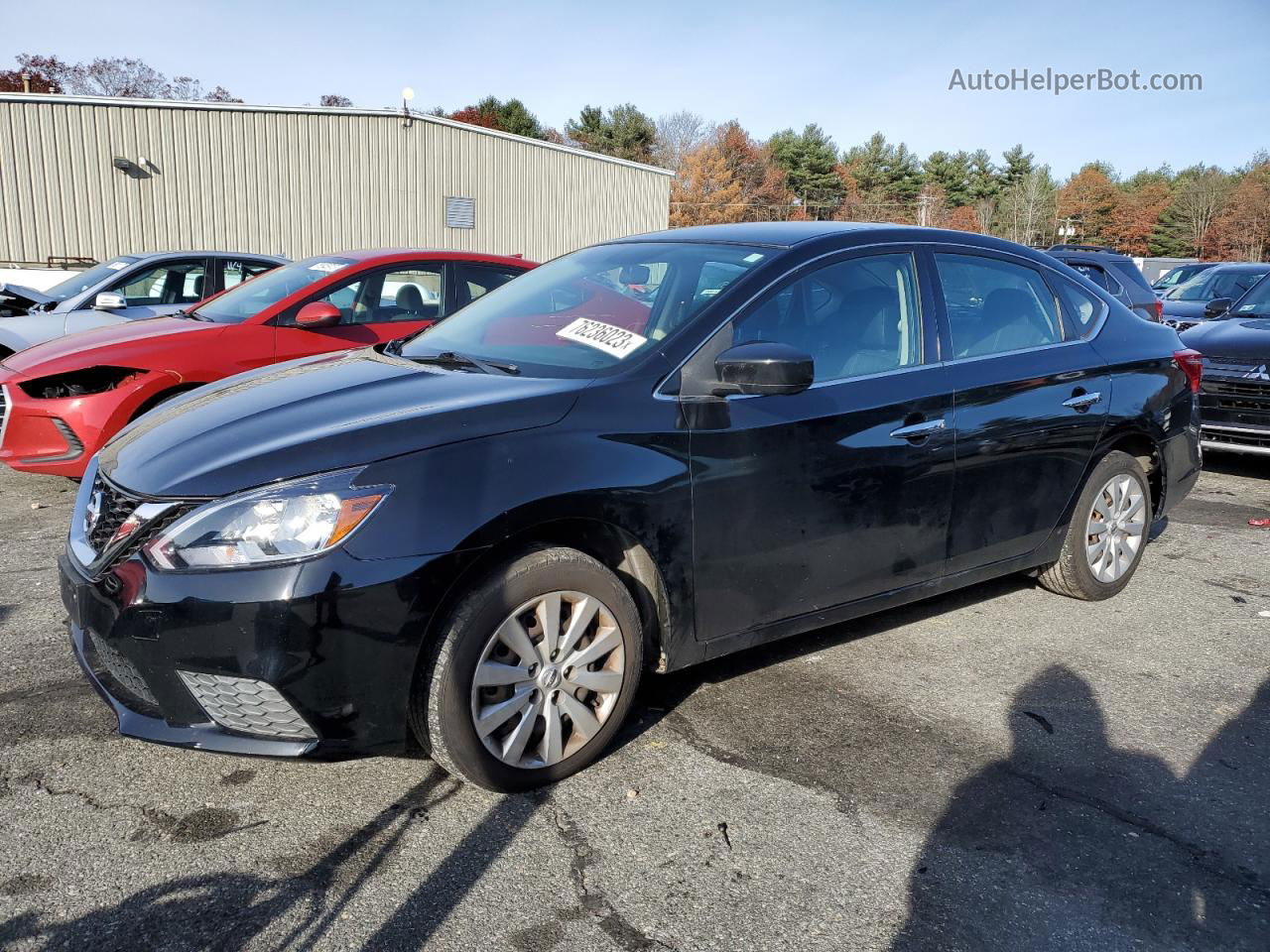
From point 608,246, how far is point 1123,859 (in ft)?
9.78

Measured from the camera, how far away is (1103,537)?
185 inches

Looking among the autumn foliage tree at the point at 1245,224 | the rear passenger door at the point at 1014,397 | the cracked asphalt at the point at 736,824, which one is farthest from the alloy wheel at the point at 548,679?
the autumn foliage tree at the point at 1245,224

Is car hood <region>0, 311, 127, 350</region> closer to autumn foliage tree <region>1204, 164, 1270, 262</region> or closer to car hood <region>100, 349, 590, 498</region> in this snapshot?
car hood <region>100, 349, 590, 498</region>

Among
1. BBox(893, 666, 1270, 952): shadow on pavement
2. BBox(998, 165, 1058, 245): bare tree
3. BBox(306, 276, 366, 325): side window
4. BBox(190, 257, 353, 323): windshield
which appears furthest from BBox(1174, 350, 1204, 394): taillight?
BBox(998, 165, 1058, 245): bare tree

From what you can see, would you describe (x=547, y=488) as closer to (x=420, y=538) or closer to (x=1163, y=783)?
(x=420, y=538)

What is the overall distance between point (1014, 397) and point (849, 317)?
860 mm

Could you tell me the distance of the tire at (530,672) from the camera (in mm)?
2773

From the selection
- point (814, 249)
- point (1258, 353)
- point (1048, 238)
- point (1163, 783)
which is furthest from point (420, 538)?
point (1048, 238)

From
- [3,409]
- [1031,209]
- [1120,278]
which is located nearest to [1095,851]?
[3,409]

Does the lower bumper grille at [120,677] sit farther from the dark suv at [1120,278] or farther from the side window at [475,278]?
the dark suv at [1120,278]

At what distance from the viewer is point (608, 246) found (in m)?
4.36

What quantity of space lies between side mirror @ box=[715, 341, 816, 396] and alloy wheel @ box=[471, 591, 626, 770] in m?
0.81

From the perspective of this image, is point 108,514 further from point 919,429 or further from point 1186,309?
point 1186,309

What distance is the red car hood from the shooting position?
19.1 ft
